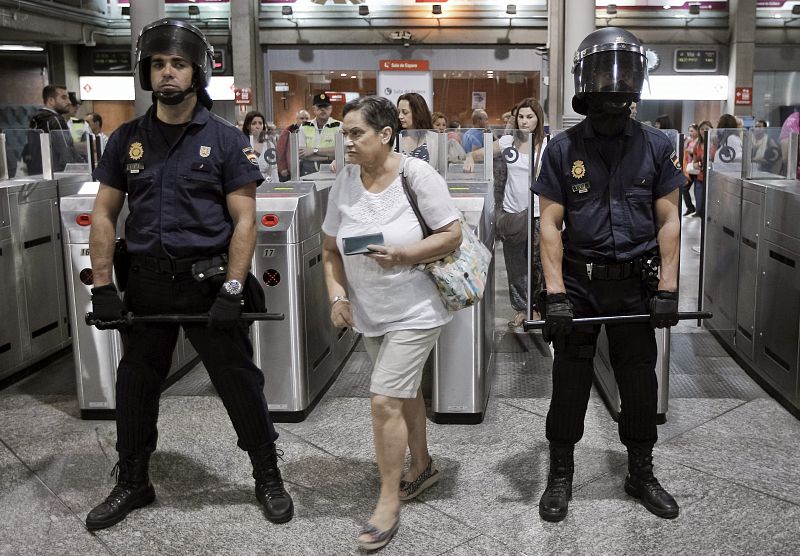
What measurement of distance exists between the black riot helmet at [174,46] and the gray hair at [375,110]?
23.7 inches

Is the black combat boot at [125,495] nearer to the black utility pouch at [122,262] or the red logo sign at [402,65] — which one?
the black utility pouch at [122,262]

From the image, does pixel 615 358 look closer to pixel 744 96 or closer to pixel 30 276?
pixel 30 276

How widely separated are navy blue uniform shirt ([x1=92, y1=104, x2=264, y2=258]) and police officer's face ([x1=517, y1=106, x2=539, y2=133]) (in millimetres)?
3314

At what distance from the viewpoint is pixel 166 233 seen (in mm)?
3287

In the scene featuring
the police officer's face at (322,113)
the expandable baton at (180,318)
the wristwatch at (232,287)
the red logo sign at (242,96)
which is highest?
the red logo sign at (242,96)

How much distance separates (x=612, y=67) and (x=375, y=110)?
86 cm

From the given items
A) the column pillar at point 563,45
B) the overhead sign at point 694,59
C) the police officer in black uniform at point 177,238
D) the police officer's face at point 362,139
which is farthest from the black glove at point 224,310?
the overhead sign at point 694,59

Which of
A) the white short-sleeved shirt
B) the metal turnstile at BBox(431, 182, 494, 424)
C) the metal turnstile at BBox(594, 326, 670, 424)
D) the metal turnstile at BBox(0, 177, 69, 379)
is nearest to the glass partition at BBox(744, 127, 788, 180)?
the metal turnstile at BBox(594, 326, 670, 424)

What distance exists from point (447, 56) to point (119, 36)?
22.9 ft

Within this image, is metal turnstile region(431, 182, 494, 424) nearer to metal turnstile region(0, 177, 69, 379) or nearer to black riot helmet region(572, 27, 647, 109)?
black riot helmet region(572, 27, 647, 109)

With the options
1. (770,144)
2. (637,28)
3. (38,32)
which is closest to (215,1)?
(38,32)

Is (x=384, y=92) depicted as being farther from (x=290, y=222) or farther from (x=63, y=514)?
(x=63, y=514)

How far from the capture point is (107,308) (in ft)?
10.8

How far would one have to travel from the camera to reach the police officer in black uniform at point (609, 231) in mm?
3271
